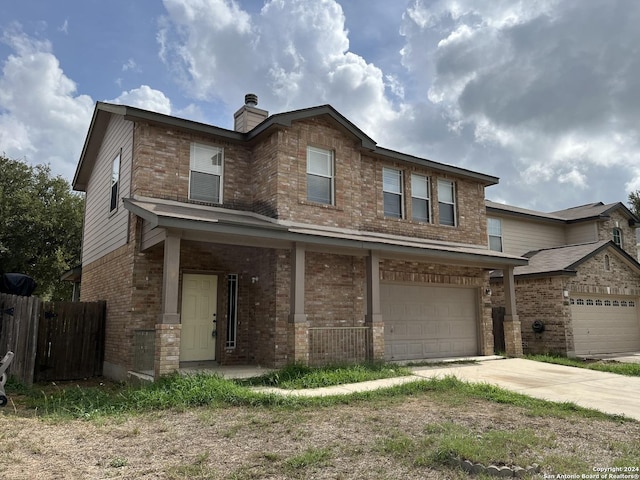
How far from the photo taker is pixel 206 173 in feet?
40.9

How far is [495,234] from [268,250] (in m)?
11.5

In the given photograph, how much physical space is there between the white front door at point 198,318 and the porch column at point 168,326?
→ 2.35m

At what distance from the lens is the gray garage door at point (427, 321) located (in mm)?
13656

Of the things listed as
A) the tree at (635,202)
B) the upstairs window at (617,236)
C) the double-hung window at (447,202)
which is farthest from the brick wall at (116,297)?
the tree at (635,202)

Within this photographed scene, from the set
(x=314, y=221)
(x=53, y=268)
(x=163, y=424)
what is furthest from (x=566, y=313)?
(x=53, y=268)

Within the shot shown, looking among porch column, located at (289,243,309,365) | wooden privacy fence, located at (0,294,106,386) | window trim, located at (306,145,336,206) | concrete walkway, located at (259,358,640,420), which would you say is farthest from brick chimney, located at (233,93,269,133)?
concrete walkway, located at (259,358,640,420)

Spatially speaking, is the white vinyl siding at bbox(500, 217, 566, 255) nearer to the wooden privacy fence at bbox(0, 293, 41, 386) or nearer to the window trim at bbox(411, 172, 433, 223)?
the window trim at bbox(411, 172, 433, 223)

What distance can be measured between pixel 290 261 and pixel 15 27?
9715 mm

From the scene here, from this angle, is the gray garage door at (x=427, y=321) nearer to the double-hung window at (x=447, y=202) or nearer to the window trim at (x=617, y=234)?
the double-hung window at (x=447, y=202)

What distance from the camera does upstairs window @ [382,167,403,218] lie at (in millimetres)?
14586

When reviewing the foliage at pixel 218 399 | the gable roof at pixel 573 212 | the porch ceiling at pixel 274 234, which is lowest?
the foliage at pixel 218 399

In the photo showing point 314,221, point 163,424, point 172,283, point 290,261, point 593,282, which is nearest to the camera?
point 163,424

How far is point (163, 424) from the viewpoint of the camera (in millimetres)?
6703

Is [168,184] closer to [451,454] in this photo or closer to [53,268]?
[451,454]
